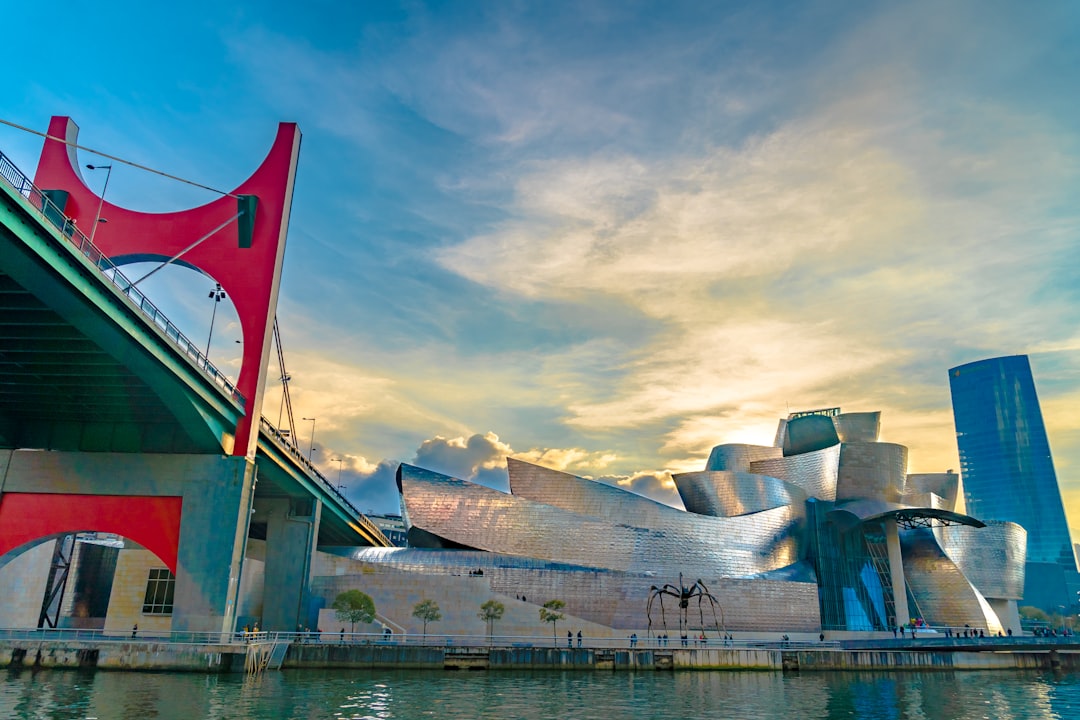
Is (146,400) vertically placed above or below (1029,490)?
below

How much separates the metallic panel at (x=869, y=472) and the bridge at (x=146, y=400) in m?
46.3

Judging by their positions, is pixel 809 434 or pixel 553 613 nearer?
pixel 553 613

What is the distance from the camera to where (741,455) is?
72.5 m

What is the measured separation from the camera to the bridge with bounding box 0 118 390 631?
81.9 ft

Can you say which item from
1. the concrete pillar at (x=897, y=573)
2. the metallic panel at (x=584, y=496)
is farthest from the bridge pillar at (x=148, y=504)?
the concrete pillar at (x=897, y=573)

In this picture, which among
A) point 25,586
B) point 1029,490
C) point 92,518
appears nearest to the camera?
point 92,518

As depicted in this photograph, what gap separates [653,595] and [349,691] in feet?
93.9

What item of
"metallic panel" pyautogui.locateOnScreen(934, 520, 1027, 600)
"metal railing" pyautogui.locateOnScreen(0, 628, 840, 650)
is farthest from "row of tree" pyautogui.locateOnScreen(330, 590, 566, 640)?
"metallic panel" pyautogui.locateOnScreen(934, 520, 1027, 600)

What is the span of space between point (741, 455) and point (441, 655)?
4739 centimetres

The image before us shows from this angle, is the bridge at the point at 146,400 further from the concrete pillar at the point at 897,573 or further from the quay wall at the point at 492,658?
the concrete pillar at the point at 897,573

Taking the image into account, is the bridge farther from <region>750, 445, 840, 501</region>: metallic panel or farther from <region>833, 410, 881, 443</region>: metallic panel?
<region>833, 410, 881, 443</region>: metallic panel

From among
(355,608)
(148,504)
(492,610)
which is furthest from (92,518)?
(492,610)

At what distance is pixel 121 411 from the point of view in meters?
31.2

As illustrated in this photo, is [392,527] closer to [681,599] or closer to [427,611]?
[681,599]
